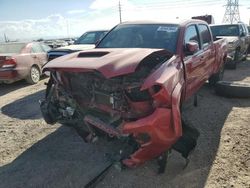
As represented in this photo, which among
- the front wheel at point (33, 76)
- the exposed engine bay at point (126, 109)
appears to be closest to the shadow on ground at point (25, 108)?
the front wheel at point (33, 76)

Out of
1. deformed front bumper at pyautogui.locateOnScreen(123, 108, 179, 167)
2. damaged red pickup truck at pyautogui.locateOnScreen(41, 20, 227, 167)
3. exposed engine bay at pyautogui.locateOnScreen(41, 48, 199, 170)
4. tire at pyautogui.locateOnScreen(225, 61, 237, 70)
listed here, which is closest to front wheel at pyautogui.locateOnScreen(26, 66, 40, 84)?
damaged red pickup truck at pyautogui.locateOnScreen(41, 20, 227, 167)

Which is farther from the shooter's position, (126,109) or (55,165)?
(55,165)

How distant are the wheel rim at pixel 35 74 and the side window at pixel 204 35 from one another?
6201 mm

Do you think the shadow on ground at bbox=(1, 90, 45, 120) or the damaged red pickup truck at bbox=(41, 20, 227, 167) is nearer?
the damaged red pickup truck at bbox=(41, 20, 227, 167)

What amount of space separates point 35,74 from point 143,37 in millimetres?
6466

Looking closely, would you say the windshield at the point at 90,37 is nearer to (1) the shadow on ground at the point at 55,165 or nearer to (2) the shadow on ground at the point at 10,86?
(2) the shadow on ground at the point at 10,86

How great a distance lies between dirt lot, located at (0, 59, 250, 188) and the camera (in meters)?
4.01

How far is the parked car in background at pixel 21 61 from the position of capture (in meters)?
9.90

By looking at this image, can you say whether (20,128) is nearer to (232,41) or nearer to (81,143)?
(81,143)

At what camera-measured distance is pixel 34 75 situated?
11023mm

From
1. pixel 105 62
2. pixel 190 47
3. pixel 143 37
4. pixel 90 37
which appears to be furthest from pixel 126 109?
pixel 90 37

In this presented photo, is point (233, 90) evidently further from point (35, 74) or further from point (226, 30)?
point (226, 30)

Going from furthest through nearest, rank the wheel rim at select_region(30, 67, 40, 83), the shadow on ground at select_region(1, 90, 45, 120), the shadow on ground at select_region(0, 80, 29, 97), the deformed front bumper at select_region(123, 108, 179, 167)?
the wheel rim at select_region(30, 67, 40, 83), the shadow on ground at select_region(0, 80, 29, 97), the shadow on ground at select_region(1, 90, 45, 120), the deformed front bumper at select_region(123, 108, 179, 167)

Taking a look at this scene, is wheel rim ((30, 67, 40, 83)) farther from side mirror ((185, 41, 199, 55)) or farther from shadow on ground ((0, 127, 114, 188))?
side mirror ((185, 41, 199, 55))
